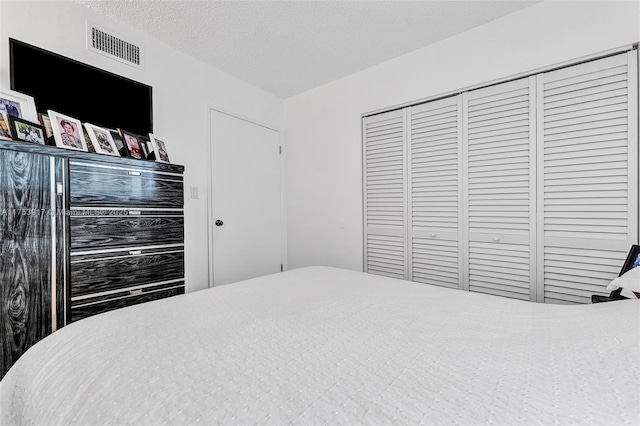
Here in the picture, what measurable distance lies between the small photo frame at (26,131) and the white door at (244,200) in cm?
134

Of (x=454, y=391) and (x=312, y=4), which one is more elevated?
(x=312, y=4)

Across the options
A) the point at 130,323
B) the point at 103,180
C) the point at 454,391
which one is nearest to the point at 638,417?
the point at 454,391

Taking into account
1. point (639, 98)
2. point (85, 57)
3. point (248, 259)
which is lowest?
point (248, 259)

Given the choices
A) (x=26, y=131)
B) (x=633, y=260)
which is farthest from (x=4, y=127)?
(x=633, y=260)

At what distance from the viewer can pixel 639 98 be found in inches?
73.0

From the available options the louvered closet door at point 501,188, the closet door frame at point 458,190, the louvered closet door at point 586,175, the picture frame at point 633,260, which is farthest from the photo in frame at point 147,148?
the picture frame at point 633,260

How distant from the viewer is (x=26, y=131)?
1.69m

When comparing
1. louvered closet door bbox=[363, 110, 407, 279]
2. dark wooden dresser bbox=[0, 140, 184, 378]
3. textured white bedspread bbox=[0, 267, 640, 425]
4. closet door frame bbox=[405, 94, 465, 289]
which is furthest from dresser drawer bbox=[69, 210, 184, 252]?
closet door frame bbox=[405, 94, 465, 289]

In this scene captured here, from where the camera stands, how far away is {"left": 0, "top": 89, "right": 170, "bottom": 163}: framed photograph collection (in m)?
1.65

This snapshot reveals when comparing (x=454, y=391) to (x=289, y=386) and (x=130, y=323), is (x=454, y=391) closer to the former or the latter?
(x=289, y=386)

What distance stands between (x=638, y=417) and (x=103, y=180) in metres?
2.38

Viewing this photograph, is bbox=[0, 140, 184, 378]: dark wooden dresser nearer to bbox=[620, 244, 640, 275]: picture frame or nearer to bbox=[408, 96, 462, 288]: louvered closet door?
bbox=[408, 96, 462, 288]: louvered closet door

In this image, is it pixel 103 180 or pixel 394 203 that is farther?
pixel 394 203

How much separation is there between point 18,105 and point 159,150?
31.9 inches
